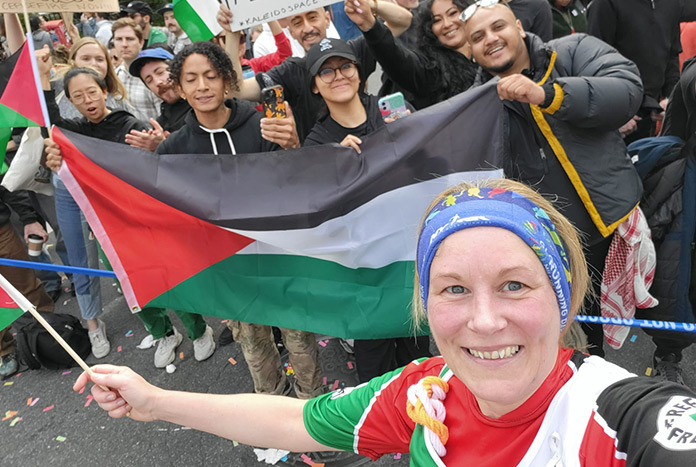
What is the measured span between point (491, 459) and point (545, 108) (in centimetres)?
161

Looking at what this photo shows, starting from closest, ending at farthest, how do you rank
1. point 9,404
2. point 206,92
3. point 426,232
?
point 426,232 → point 206,92 → point 9,404

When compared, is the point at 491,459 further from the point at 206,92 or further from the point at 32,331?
the point at 32,331

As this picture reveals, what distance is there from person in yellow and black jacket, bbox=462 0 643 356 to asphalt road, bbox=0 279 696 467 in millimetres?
1480

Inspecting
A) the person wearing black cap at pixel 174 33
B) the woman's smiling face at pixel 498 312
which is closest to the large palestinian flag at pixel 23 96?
the woman's smiling face at pixel 498 312

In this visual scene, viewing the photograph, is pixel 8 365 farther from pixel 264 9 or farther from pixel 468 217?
pixel 468 217

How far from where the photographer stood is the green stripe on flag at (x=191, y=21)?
3293 millimetres

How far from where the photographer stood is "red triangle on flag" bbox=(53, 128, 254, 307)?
2664 mm

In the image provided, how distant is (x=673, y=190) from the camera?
8.58 ft

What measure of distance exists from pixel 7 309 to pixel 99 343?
250 cm

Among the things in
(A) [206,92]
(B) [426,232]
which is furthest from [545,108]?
(A) [206,92]

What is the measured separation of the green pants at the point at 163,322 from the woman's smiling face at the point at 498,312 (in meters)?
3.10

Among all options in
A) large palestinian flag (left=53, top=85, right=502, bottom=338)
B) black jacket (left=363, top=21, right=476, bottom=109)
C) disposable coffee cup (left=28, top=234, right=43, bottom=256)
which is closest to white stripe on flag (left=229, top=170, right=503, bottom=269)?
large palestinian flag (left=53, top=85, right=502, bottom=338)

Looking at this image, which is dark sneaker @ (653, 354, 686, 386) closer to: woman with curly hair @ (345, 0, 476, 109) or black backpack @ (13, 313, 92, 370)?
woman with curly hair @ (345, 0, 476, 109)

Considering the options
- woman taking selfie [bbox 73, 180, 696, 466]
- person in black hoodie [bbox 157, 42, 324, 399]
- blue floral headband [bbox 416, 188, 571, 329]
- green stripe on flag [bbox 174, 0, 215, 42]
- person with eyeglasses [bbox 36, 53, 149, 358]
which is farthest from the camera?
person with eyeglasses [bbox 36, 53, 149, 358]
